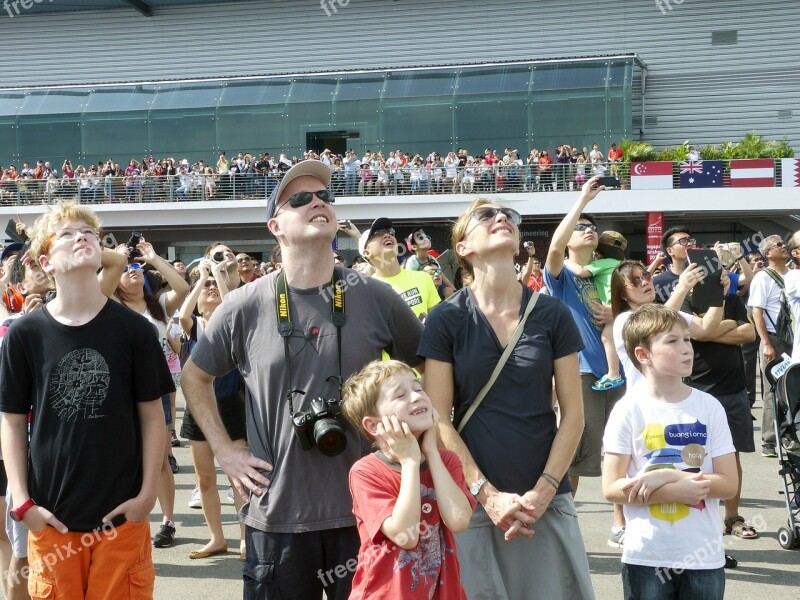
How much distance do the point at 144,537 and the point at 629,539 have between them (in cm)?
200

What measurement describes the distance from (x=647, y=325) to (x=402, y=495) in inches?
62.9

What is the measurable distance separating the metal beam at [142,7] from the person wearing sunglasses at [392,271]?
36.2m

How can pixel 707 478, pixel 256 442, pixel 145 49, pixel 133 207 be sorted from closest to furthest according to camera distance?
pixel 256 442 → pixel 707 478 → pixel 133 207 → pixel 145 49

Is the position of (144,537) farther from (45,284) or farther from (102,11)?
(102,11)

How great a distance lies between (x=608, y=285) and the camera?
21.1 feet

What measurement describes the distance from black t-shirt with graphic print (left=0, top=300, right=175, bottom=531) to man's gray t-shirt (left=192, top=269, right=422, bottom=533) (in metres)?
0.44

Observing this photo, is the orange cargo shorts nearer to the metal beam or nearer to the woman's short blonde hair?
the woman's short blonde hair

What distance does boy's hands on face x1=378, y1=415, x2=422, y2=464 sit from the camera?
2.94 m

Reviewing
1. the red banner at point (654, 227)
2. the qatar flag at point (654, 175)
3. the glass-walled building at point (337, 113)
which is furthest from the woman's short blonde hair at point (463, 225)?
the glass-walled building at point (337, 113)

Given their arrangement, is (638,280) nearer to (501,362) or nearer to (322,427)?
(501,362)

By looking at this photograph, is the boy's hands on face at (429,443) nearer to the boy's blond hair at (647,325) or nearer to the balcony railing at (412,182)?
the boy's blond hair at (647,325)

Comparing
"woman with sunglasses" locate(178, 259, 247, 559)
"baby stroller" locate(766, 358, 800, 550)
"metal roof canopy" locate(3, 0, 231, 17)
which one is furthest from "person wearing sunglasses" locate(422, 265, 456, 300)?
"metal roof canopy" locate(3, 0, 231, 17)

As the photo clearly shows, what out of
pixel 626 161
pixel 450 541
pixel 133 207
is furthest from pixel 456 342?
pixel 133 207

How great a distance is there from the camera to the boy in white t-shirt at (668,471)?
360cm
